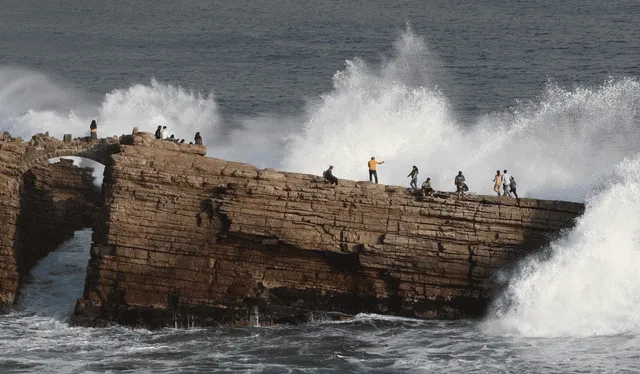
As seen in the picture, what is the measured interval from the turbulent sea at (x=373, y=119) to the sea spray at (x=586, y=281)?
5 centimetres

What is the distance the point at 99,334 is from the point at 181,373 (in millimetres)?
4432

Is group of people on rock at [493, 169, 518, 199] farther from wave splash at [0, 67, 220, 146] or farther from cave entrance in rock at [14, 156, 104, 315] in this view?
wave splash at [0, 67, 220, 146]

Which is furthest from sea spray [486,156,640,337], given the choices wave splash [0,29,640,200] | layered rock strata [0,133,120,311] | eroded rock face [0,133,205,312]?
layered rock strata [0,133,120,311]

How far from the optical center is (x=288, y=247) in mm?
33906

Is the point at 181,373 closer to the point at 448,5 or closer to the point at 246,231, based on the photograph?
the point at 246,231

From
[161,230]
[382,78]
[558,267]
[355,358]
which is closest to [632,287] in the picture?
[558,267]

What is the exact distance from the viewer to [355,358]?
1200 inches

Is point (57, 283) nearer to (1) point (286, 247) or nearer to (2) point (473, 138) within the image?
(1) point (286, 247)

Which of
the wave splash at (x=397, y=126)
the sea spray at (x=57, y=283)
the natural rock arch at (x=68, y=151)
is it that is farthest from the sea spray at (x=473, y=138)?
the natural rock arch at (x=68, y=151)

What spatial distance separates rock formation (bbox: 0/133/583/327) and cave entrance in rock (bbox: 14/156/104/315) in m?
1.95

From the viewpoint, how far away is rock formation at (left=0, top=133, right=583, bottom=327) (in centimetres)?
3381

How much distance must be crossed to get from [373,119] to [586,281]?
18460mm

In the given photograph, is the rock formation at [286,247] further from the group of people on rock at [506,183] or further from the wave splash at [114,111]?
the wave splash at [114,111]

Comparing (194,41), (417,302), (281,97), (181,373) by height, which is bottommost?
(181,373)
